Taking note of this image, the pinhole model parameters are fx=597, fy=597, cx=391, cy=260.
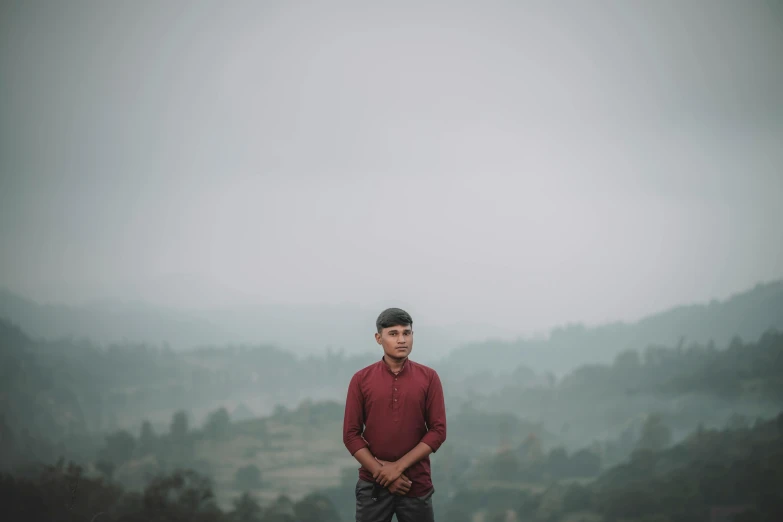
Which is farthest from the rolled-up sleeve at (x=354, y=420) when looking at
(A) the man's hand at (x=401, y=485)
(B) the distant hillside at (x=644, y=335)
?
(B) the distant hillside at (x=644, y=335)

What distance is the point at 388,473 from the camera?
176cm

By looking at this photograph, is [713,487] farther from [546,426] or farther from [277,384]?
[277,384]

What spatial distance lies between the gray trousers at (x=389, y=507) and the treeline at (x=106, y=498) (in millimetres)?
4377

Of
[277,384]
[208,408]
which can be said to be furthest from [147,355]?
[277,384]

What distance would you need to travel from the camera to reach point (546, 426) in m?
9.26

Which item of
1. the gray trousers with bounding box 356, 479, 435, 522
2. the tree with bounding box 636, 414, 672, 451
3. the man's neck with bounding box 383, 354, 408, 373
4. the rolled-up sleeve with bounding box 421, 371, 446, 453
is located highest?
the man's neck with bounding box 383, 354, 408, 373

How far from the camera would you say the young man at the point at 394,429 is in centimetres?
179

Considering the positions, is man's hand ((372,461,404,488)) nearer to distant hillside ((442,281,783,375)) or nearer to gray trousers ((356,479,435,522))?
gray trousers ((356,479,435,522))

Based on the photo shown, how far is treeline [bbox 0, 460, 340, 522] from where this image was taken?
552 cm

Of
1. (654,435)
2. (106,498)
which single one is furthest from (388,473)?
(654,435)

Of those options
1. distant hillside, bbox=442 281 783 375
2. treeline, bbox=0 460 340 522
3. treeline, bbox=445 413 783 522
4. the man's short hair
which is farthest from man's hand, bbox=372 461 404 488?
distant hillside, bbox=442 281 783 375

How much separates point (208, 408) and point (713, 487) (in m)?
6.48

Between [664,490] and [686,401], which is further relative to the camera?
[686,401]

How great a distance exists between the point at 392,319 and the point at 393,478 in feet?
1.53
